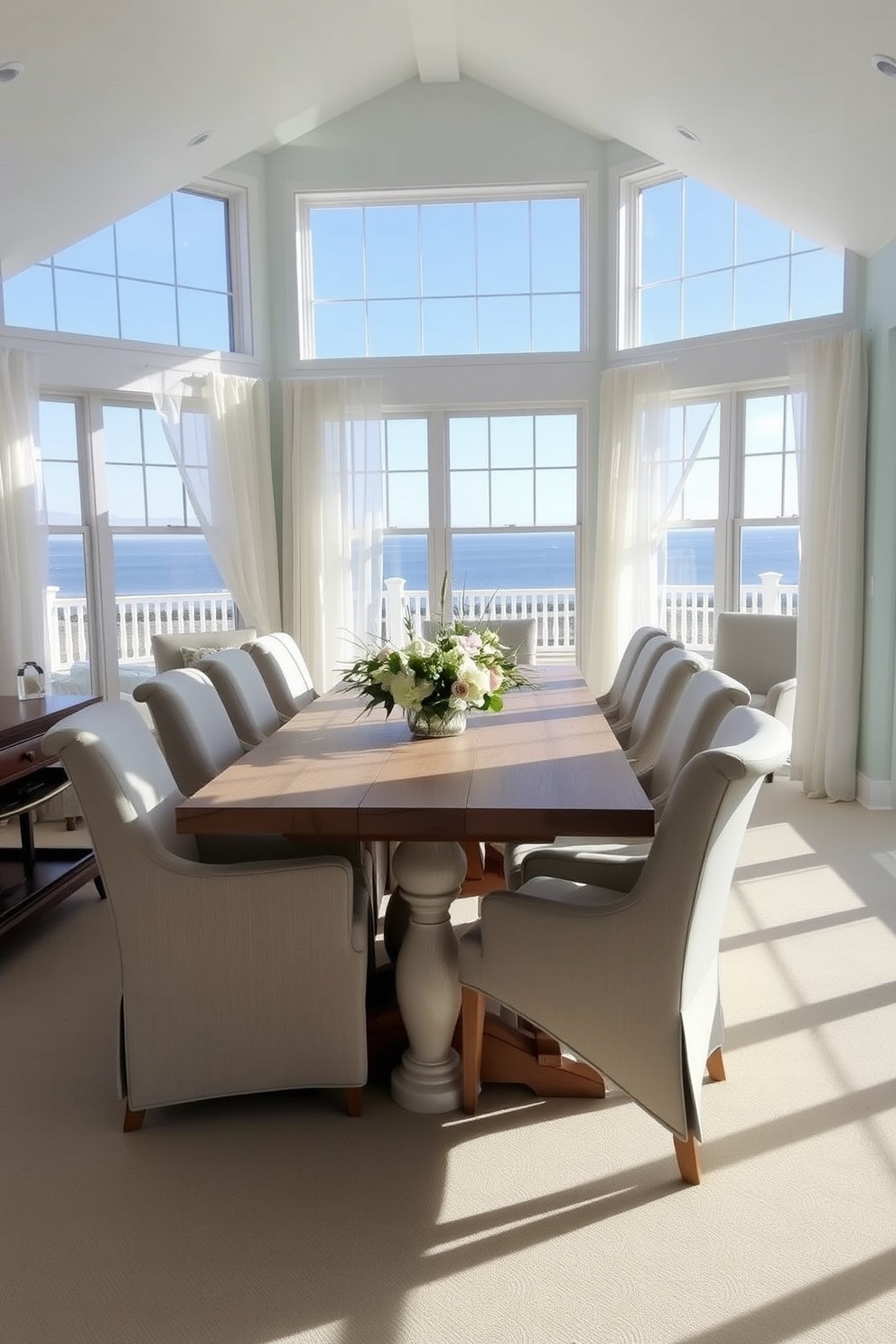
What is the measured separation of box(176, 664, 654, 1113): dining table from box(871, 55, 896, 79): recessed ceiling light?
8.23ft

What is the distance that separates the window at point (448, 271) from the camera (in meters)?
6.55

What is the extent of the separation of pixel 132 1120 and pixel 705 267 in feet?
18.4

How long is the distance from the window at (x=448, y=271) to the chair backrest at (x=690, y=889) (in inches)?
197

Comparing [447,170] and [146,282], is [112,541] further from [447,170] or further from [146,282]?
[447,170]

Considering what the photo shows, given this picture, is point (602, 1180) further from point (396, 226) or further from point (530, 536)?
point (396, 226)

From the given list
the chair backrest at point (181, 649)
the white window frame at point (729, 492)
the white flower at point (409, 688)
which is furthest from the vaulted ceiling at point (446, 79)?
the white flower at point (409, 688)

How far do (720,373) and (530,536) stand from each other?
158 centimetres

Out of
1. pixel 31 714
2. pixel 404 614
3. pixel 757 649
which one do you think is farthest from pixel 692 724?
pixel 404 614

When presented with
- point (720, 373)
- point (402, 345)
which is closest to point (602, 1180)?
point (720, 373)

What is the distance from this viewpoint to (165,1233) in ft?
6.64

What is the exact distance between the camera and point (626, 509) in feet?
20.6

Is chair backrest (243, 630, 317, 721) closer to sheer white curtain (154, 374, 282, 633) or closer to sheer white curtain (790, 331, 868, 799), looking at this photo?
sheer white curtain (154, 374, 282, 633)

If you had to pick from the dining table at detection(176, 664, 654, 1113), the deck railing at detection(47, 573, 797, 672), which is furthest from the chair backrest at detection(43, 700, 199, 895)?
the deck railing at detection(47, 573, 797, 672)

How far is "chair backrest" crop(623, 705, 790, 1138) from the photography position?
194 cm
